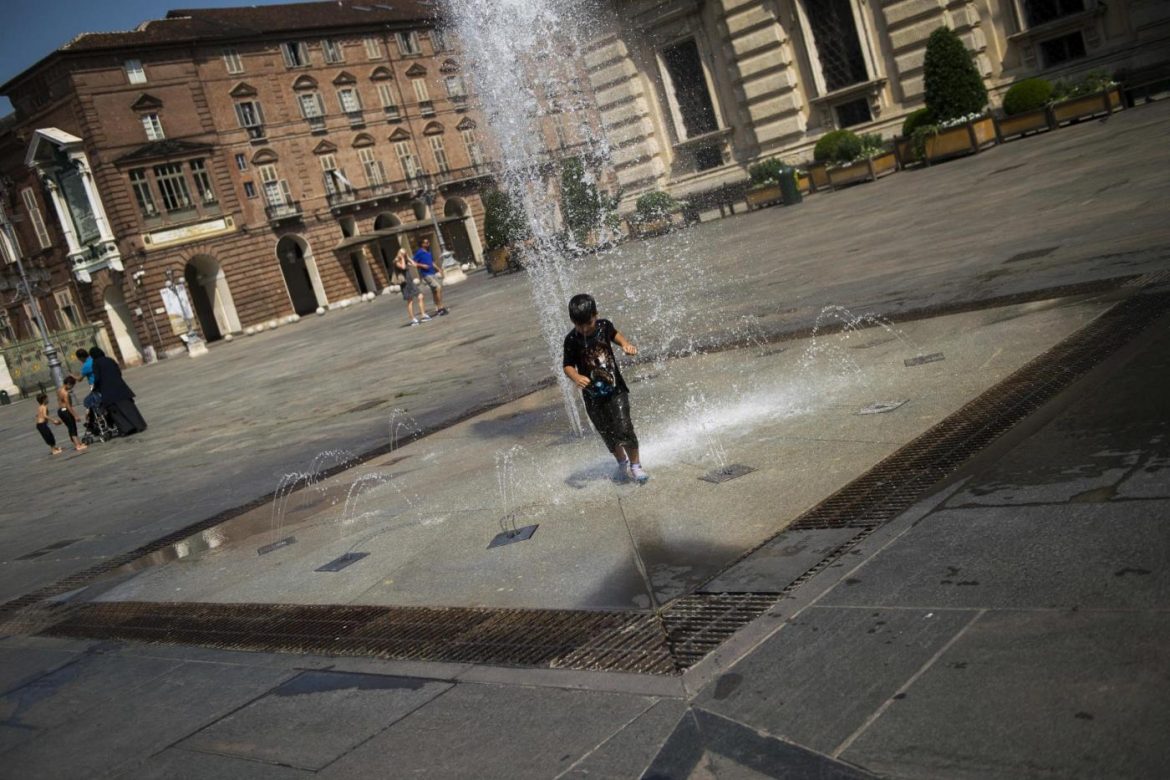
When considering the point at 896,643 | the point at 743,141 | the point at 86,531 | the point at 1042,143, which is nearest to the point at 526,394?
the point at 86,531

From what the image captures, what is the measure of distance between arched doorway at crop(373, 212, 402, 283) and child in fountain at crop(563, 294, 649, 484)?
179 ft

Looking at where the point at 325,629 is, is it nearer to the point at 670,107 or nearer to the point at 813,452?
the point at 813,452

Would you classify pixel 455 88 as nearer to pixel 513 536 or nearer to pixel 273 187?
pixel 273 187

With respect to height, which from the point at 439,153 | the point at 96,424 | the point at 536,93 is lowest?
the point at 96,424

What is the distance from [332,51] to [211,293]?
16.4m

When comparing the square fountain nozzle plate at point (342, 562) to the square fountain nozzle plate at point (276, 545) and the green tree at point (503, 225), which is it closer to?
the square fountain nozzle plate at point (276, 545)

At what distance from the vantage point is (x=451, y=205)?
6544 cm

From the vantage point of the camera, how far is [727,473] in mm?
6328

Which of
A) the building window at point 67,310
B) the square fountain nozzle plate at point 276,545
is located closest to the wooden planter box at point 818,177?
the square fountain nozzle plate at point 276,545

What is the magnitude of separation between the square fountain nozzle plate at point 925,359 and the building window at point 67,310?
52101 millimetres

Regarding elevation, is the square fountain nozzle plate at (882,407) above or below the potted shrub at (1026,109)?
below

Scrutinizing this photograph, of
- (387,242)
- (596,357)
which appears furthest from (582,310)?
(387,242)

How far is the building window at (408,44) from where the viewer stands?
63.0 meters

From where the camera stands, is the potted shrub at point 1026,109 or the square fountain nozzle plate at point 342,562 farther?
the potted shrub at point 1026,109
